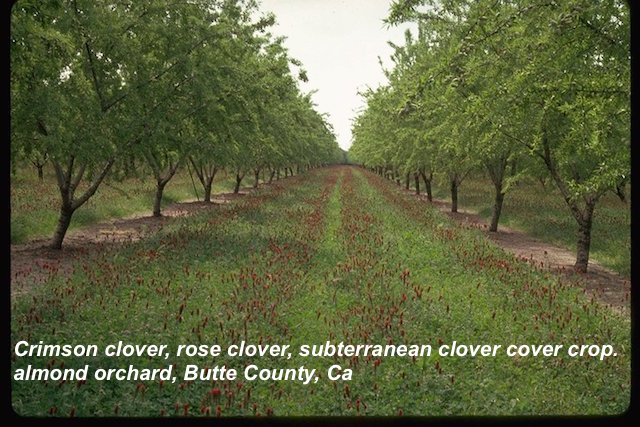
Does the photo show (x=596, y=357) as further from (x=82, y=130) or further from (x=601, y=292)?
(x=82, y=130)

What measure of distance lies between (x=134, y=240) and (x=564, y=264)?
40.7 feet

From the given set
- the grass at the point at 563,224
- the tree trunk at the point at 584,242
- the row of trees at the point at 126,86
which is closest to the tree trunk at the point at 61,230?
the row of trees at the point at 126,86

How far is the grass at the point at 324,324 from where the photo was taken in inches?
224

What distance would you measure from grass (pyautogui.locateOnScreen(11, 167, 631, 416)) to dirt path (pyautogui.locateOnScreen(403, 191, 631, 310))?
0.69 metres

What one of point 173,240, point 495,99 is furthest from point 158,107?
point 495,99

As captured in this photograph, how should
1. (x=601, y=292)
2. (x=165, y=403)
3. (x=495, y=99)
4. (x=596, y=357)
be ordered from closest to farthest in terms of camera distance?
(x=165, y=403) < (x=596, y=357) < (x=601, y=292) < (x=495, y=99)

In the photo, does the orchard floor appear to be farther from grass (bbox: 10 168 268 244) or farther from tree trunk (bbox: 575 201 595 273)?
grass (bbox: 10 168 268 244)

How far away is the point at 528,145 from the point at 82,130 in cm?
1102

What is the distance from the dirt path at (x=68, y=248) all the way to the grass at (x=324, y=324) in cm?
53

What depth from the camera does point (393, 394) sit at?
5973 mm

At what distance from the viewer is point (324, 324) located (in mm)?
8039

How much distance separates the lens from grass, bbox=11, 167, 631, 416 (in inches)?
224

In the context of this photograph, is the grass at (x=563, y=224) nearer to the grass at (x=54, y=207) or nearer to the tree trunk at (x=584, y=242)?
the tree trunk at (x=584, y=242)
